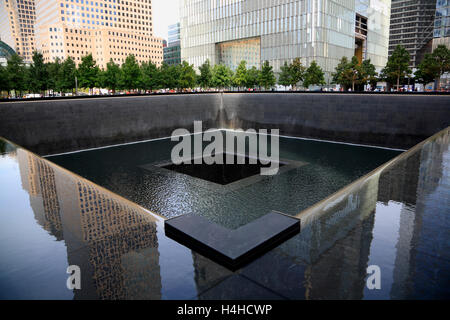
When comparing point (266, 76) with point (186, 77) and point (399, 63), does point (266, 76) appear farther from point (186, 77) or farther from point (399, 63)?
point (399, 63)

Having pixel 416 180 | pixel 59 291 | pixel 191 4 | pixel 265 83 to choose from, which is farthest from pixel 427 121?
pixel 191 4

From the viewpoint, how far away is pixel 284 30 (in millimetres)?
58000

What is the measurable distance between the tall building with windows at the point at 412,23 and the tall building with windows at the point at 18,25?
14780 cm

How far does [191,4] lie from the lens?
73000mm

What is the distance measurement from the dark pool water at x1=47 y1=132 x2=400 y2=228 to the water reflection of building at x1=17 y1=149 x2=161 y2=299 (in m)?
3.41

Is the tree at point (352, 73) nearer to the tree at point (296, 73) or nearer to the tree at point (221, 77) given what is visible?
the tree at point (296, 73)

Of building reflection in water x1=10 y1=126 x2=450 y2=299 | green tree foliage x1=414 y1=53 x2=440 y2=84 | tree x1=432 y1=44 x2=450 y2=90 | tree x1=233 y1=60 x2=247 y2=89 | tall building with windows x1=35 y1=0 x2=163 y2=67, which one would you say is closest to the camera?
building reflection in water x1=10 y1=126 x2=450 y2=299

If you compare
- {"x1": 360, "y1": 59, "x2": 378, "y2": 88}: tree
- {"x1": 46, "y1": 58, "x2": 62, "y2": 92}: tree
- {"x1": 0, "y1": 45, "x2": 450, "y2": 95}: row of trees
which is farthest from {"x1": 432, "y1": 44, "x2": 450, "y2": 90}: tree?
{"x1": 46, "y1": 58, "x2": 62, "y2": 92}: tree

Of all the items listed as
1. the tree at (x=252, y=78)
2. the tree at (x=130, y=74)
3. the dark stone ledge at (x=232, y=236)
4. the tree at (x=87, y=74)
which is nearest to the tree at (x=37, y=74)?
the tree at (x=87, y=74)

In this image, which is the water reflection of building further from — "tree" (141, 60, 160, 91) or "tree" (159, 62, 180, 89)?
"tree" (159, 62, 180, 89)

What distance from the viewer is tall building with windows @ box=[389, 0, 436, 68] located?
310ft

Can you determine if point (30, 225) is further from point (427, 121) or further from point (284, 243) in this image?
point (427, 121)

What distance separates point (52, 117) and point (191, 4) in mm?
64062

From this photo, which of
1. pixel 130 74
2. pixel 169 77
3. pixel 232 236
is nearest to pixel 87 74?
pixel 130 74
